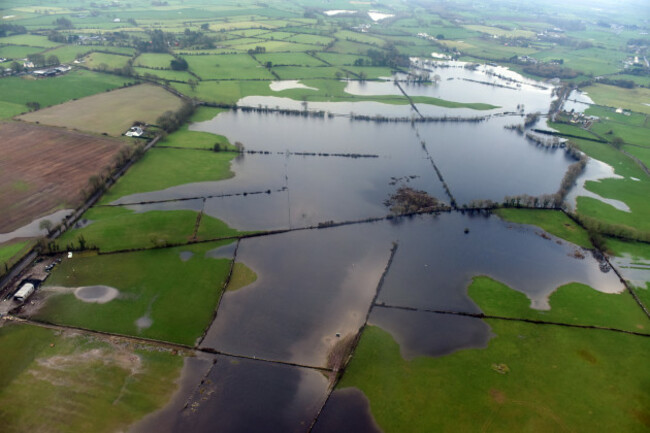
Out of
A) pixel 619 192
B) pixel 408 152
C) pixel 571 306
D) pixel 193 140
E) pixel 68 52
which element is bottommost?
pixel 571 306

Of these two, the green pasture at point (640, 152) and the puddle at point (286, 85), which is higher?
the puddle at point (286, 85)

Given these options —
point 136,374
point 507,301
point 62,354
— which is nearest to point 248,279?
point 136,374

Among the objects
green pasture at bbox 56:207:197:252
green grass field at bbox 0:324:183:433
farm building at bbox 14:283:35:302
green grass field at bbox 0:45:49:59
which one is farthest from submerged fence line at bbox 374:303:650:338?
green grass field at bbox 0:45:49:59

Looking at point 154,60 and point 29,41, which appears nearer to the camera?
point 154,60

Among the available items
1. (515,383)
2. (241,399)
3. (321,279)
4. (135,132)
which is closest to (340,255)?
(321,279)

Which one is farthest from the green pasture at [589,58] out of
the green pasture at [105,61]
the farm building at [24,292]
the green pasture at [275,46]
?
the farm building at [24,292]

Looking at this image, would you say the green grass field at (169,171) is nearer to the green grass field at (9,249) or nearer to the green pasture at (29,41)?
the green grass field at (9,249)

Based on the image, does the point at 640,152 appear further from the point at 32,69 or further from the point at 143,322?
the point at 32,69

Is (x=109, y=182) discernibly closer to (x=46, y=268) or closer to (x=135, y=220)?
(x=135, y=220)
